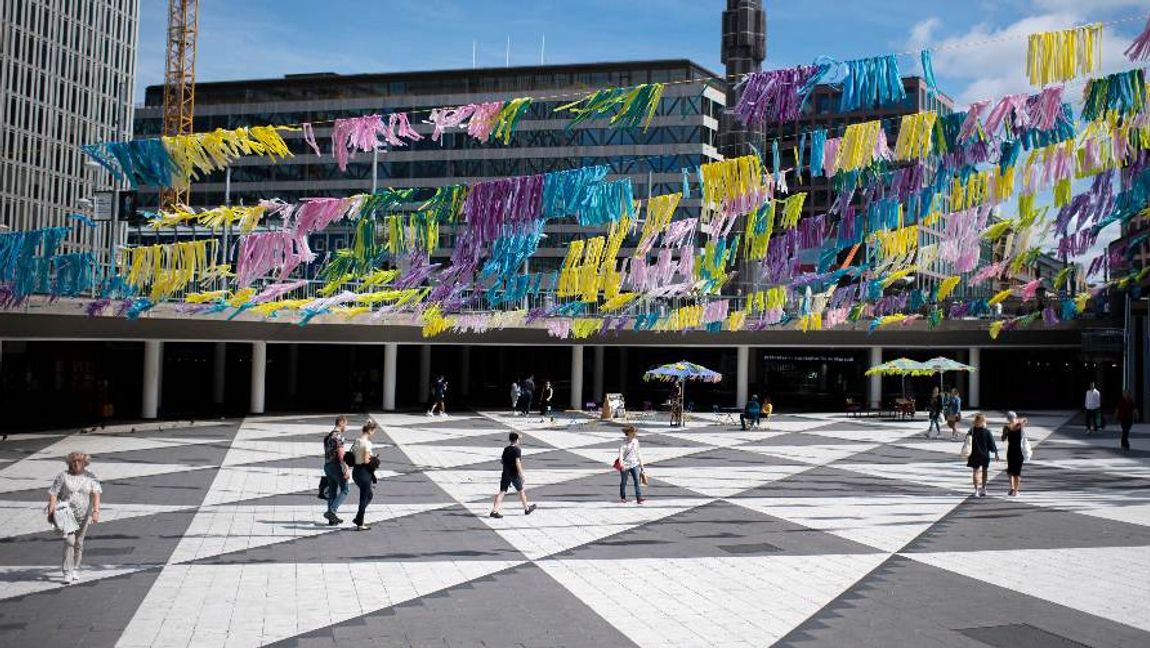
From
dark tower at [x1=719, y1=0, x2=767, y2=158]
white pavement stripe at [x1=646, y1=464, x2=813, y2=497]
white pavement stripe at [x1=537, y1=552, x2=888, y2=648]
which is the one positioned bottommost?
white pavement stripe at [x1=537, y1=552, x2=888, y2=648]

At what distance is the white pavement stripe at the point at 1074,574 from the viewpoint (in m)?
12.0

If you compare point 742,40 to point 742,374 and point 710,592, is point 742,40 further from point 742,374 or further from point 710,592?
point 710,592

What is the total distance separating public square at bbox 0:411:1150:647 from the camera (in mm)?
10898

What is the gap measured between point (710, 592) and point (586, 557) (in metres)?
2.52

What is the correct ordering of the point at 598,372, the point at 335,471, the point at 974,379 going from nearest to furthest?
the point at 335,471 < the point at 974,379 < the point at 598,372

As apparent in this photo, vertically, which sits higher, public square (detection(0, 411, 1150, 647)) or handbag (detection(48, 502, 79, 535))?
handbag (detection(48, 502, 79, 535))

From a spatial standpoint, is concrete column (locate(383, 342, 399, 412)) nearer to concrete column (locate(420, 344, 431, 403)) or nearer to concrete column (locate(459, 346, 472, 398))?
concrete column (locate(420, 344, 431, 403))

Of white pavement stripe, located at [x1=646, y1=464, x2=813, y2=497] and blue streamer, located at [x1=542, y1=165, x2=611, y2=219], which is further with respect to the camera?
white pavement stripe, located at [x1=646, y1=464, x2=813, y2=497]

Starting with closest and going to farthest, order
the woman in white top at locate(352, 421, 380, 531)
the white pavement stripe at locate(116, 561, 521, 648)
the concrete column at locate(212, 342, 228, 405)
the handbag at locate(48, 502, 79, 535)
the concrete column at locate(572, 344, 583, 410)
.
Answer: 1. the white pavement stripe at locate(116, 561, 521, 648)
2. the handbag at locate(48, 502, 79, 535)
3. the woman in white top at locate(352, 421, 380, 531)
4. the concrete column at locate(212, 342, 228, 405)
5. the concrete column at locate(572, 344, 583, 410)

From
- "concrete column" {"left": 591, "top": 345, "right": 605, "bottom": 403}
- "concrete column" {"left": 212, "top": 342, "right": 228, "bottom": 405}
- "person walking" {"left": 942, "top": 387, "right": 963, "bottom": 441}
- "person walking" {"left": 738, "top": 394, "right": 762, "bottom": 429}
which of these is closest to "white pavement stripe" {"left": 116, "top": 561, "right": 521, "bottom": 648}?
"person walking" {"left": 942, "top": 387, "right": 963, "bottom": 441}

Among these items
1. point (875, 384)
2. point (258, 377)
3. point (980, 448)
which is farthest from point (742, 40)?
point (980, 448)

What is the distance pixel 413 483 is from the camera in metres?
22.6

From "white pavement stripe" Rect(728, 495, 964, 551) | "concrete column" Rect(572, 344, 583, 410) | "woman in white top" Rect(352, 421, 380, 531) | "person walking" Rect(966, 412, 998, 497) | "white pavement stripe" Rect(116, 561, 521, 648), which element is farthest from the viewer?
"concrete column" Rect(572, 344, 583, 410)

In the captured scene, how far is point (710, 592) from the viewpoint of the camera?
1258 centimetres
